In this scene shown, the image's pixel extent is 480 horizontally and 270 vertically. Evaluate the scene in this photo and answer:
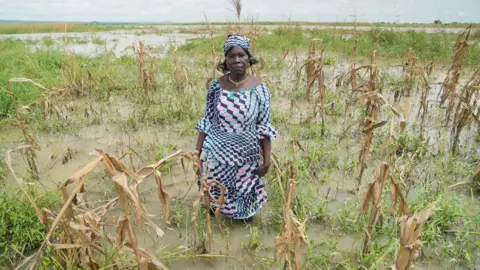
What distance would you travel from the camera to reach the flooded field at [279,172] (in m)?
1.98

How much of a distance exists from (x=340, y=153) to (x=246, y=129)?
5.02 ft

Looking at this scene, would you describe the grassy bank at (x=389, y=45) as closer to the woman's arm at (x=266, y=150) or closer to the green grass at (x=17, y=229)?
the woman's arm at (x=266, y=150)

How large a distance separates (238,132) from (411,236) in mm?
1247

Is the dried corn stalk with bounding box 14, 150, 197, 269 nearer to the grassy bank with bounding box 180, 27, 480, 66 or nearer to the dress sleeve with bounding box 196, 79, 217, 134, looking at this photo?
the dress sleeve with bounding box 196, 79, 217, 134

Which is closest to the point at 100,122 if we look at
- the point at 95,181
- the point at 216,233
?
the point at 95,181

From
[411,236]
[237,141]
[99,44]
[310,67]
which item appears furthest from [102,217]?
[99,44]

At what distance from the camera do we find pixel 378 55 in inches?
339

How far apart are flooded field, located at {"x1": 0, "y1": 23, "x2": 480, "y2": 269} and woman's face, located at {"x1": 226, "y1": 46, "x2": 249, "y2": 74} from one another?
26.1 inches

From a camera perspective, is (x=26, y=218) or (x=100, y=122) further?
(x=100, y=122)

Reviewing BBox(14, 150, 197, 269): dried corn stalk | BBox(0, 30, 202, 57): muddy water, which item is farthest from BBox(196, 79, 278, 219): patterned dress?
BBox(0, 30, 202, 57): muddy water

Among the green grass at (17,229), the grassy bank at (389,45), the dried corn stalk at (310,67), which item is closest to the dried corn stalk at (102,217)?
the green grass at (17,229)

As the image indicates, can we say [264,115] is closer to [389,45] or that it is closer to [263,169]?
[263,169]

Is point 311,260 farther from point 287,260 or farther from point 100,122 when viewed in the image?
point 100,122

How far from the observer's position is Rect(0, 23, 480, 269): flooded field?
1.98 m
